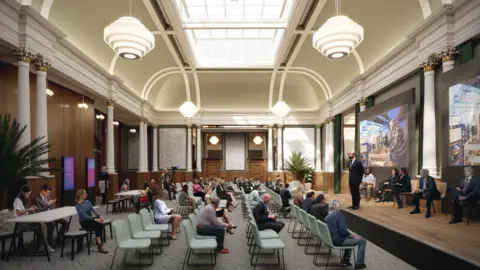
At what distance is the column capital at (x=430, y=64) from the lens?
29.8 ft

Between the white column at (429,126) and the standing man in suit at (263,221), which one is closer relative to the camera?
the standing man in suit at (263,221)

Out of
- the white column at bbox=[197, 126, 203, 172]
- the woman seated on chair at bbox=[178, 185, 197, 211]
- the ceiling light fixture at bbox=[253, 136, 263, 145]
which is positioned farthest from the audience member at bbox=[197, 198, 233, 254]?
the ceiling light fixture at bbox=[253, 136, 263, 145]

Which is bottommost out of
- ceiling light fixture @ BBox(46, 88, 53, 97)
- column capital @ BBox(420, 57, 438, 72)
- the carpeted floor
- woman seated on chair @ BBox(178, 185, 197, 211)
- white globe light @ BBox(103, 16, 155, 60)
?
the carpeted floor

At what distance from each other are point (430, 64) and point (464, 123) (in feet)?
6.88

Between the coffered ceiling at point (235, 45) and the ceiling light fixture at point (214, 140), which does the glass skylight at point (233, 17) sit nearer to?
the coffered ceiling at point (235, 45)

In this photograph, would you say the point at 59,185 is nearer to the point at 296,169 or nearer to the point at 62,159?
the point at 62,159

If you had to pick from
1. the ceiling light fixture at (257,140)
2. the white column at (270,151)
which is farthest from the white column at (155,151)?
the white column at (270,151)

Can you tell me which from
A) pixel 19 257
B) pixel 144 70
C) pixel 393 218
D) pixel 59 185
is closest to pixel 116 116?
pixel 144 70

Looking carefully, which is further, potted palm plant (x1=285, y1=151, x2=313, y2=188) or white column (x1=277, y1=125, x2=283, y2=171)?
white column (x1=277, y1=125, x2=283, y2=171)

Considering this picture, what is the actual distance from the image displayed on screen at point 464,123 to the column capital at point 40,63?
9793mm

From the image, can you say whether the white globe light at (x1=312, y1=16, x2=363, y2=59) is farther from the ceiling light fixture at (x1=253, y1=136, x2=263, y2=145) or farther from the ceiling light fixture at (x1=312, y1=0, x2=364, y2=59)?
the ceiling light fixture at (x1=253, y1=136, x2=263, y2=145)

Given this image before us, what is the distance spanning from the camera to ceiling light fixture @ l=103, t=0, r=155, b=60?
7809 millimetres

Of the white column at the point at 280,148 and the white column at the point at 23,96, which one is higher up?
the white column at the point at 23,96

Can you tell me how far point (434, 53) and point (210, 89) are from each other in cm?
1447
